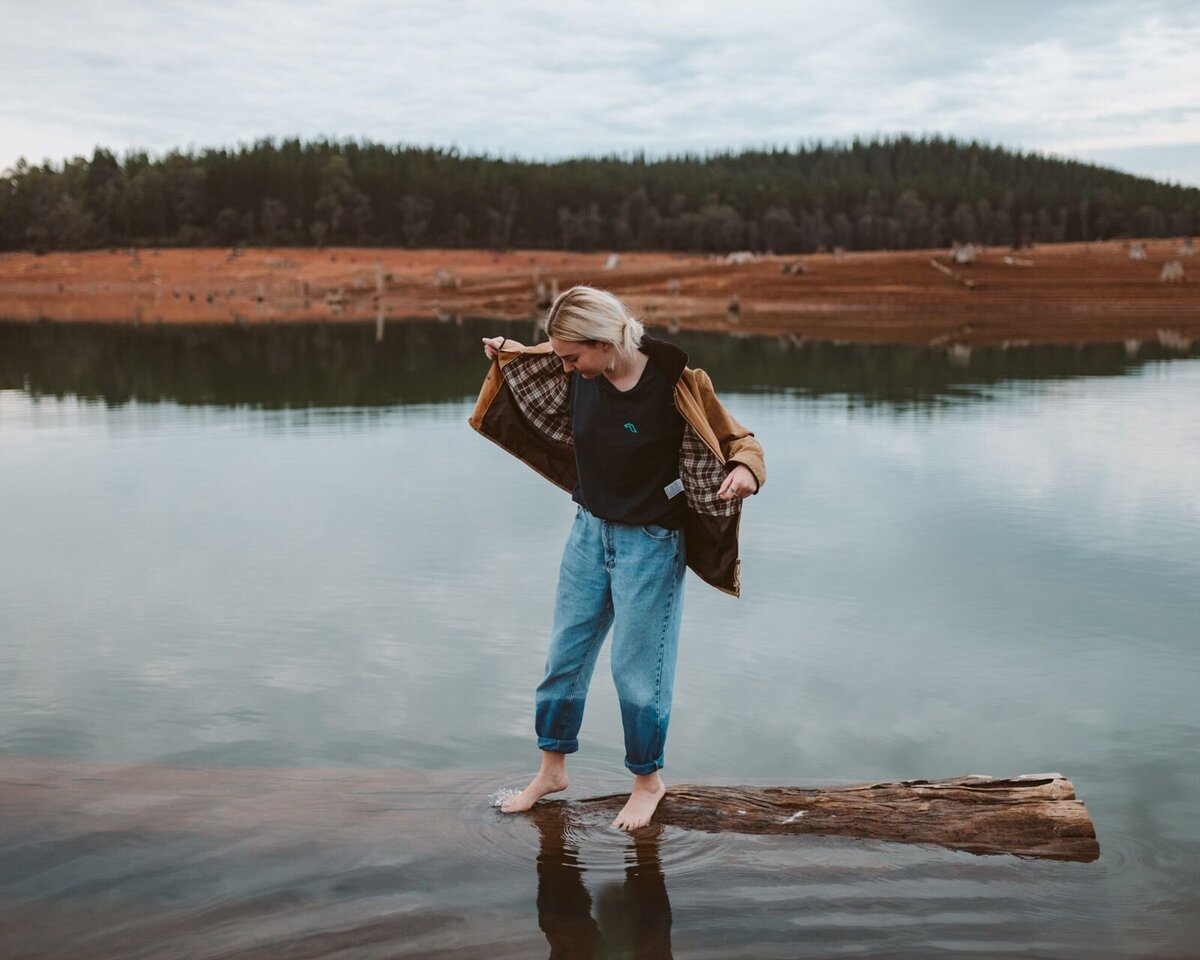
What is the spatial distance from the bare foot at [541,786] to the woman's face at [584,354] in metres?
1.68

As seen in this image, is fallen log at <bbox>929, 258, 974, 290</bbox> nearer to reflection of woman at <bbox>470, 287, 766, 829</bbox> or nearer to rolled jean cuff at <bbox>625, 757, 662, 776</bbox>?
reflection of woman at <bbox>470, 287, 766, 829</bbox>

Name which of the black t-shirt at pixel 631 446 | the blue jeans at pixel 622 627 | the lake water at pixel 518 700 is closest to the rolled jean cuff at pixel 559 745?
the blue jeans at pixel 622 627

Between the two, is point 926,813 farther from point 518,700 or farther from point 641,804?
point 518,700

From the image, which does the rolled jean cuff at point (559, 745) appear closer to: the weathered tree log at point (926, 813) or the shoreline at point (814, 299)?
the weathered tree log at point (926, 813)

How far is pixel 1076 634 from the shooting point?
824 centimetres

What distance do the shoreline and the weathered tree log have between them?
96.0 feet

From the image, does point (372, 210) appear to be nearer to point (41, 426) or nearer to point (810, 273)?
point (810, 273)

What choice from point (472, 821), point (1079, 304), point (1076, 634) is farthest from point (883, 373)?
point (1079, 304)

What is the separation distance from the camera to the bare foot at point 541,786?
539 centimetres

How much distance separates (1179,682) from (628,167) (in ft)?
517

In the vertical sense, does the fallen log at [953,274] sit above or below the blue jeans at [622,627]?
above

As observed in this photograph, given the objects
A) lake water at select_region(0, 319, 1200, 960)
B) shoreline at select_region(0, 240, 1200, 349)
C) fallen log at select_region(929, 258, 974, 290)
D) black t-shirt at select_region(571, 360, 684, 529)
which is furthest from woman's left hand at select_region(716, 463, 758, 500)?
fallen log at select_region(929, 258, 974, 290)

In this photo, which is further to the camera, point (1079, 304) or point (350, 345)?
point (1079, 304)

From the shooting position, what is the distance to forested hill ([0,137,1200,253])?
116 meters
